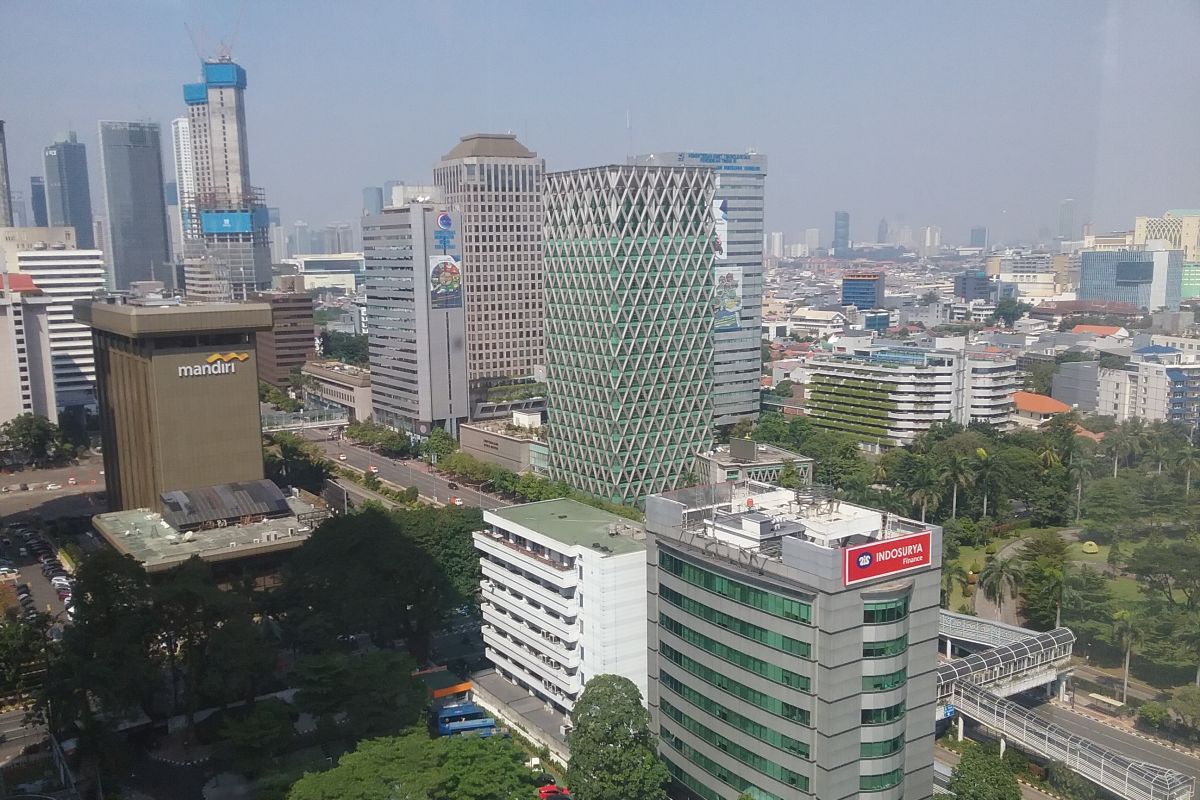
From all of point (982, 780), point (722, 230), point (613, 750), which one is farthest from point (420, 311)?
point (982, 780)

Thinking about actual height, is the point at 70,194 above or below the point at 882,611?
above

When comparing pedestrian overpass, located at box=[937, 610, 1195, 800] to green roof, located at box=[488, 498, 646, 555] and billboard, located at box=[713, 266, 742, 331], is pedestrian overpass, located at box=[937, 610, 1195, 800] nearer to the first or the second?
green roof, located at box=[488, 498, 646, 555]

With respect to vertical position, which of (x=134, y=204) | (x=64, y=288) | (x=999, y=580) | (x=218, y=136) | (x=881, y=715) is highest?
(x=218, y=136)

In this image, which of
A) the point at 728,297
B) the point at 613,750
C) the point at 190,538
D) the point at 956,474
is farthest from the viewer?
the point at 728,297

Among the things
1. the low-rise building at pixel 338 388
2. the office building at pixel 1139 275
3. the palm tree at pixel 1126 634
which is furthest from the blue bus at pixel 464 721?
the low-rise building at pixel 338 388

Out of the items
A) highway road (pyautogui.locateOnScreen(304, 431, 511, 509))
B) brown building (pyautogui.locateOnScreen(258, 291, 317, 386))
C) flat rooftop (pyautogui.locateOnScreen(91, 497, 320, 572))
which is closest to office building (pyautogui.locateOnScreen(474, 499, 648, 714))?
flat rooftop (pyautogui.locateOnScreen(91, 497, 320, 572))

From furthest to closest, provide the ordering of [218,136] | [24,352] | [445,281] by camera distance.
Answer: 1. [218,136]
2. [445,281]
3. [24,352]

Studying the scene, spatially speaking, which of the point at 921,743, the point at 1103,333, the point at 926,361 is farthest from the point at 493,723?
the point at 926,361

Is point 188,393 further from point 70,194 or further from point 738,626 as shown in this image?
point 70,194
